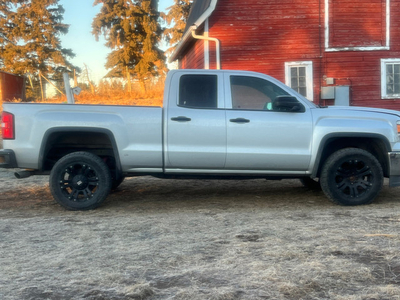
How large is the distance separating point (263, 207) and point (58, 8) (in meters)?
39.7

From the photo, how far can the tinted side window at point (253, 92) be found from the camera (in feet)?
21.4

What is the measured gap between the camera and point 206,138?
20.9 feet

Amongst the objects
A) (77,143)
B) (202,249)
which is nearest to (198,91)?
(77,143)

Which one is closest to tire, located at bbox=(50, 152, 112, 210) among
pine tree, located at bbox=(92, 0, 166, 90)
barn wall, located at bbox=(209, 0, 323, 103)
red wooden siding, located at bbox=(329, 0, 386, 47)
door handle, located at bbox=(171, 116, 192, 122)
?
door handle, located at bbox=(171, 116, 192, 122)

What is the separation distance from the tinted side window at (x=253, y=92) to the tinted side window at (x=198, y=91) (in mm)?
262

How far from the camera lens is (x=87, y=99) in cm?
2777

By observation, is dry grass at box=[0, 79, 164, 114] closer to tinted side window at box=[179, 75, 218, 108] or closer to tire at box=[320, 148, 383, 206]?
tinted side window at box=[179, 75, 218, 108]

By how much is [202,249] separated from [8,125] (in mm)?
3219

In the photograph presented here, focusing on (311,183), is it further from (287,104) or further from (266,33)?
(266,33)

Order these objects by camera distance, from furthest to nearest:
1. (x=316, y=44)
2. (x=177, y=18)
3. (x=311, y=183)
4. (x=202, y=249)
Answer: (x=177, y=18) < (x=316, y=44) < (x=311, y=183) < (x=202, y=249)

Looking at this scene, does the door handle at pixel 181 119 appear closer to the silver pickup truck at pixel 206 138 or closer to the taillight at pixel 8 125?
the silver pickup truck at pixel 206 138

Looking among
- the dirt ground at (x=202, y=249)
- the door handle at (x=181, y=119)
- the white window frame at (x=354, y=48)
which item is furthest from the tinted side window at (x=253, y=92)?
the white window frame at (x=354, y=48)

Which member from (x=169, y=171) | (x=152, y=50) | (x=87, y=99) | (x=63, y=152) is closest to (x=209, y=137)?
(x=169, y=171)

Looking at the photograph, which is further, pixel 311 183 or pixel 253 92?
pixel 311 183
